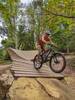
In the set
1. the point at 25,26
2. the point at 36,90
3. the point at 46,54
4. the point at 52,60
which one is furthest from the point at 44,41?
the point at 25,26

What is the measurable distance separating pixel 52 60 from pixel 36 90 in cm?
432

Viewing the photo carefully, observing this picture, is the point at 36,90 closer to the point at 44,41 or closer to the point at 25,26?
the point at 44,41

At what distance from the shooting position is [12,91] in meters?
7.58

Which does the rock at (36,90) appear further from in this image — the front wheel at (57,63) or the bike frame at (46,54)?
the bike frame at (46,54)

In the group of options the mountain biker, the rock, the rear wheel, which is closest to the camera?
the rock

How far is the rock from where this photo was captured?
7.26 meters

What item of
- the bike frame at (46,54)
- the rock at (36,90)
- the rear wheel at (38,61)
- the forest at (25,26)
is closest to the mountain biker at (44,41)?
the bike frame at (46,54)

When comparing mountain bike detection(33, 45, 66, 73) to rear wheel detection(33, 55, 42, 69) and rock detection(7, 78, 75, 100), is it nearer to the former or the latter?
rear wheel detection(33, 55, 42, 69)

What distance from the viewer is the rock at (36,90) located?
7.26m

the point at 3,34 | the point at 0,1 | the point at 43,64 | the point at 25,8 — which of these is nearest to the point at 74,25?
the point at 25,8

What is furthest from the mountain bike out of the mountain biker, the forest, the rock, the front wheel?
the forest

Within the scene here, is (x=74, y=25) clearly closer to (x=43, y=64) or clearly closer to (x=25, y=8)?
(x=25, y=8)

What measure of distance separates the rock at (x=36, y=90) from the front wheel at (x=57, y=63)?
10.7 ft

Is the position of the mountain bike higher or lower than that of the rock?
lower
